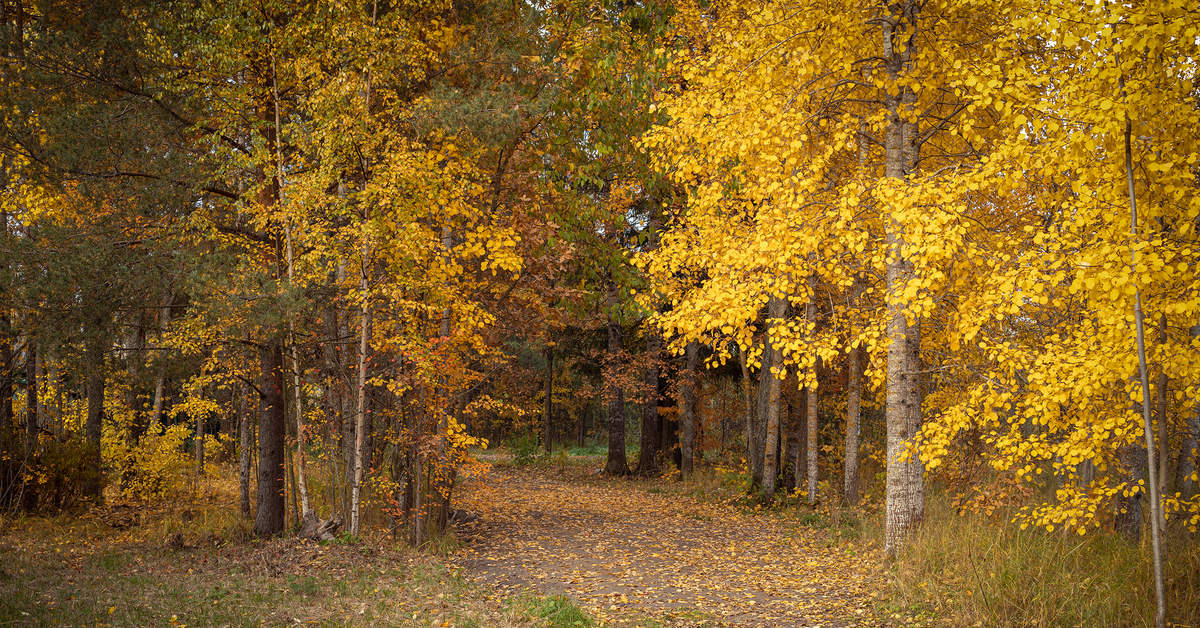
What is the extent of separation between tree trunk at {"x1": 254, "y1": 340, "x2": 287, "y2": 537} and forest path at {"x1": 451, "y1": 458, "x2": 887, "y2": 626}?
9.52 feet

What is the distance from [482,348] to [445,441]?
4.77 feet

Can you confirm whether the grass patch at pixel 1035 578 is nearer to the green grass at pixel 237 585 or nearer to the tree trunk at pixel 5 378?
the green grass at pixel 237 585

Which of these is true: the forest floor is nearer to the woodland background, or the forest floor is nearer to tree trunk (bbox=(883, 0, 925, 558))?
the woodland background

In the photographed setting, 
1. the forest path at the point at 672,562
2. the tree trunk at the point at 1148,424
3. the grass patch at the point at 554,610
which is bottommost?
the forest path at the point at 672,562

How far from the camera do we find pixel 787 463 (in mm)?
16734

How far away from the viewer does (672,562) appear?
9227 mm

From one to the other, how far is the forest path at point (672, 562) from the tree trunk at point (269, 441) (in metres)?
2.90

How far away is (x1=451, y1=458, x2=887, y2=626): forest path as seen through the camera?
6.71 m

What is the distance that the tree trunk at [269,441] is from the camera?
10.8 meters

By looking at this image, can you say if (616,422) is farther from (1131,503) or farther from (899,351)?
(899,351)

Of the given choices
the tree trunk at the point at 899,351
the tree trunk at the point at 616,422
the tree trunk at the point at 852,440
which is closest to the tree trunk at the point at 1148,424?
the tree trunk at the point at 899,351

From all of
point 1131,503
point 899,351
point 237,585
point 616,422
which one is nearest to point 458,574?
point 237,585

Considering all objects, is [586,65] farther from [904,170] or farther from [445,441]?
[445,441]

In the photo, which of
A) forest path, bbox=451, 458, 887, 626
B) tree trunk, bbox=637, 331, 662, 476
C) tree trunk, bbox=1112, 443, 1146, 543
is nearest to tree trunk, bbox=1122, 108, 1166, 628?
forest path, bbox=451, 458, 887, 626
